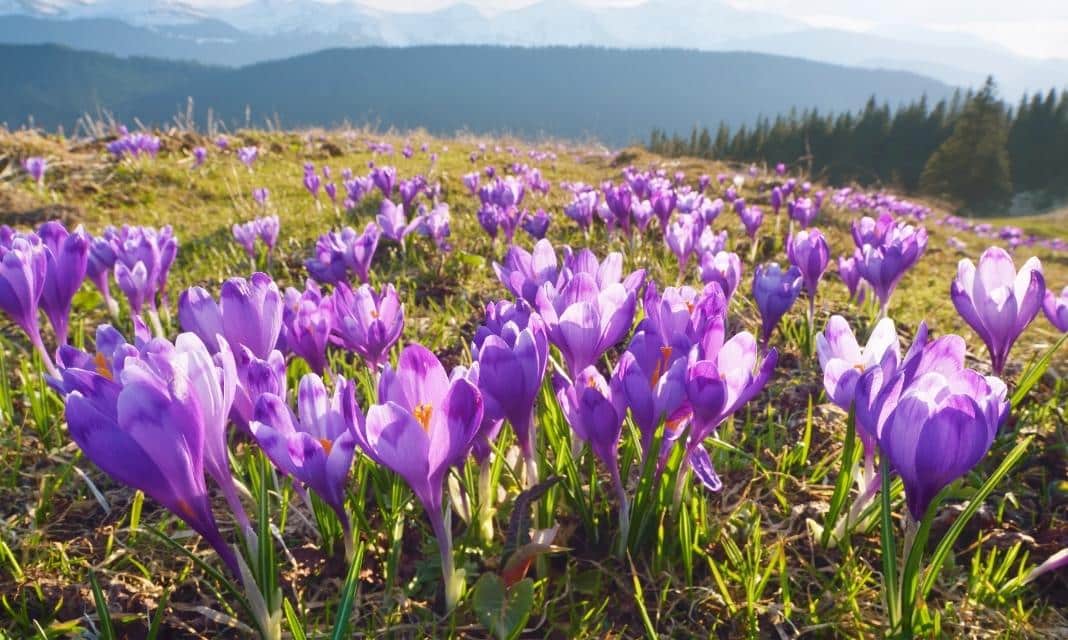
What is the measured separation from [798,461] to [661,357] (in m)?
0.85

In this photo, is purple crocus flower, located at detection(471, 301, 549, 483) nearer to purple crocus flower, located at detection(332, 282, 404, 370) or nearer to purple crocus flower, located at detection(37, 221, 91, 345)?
purple crocus flower, located at detection(332, 282, 404, 370)

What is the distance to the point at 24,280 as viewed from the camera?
2.08 meters

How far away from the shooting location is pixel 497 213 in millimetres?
4316

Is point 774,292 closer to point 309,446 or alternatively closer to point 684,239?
point 684,239

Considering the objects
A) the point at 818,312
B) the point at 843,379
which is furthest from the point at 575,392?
the point at 818,312

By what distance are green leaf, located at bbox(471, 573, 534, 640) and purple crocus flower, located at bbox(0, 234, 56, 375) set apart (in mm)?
1660

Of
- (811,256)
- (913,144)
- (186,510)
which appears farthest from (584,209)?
(913,144)

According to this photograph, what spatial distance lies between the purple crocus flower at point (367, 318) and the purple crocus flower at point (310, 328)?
1.3 inches

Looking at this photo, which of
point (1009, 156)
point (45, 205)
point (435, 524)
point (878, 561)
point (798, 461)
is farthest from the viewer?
point (1009, 156)

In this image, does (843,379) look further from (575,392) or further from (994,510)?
(994,510)

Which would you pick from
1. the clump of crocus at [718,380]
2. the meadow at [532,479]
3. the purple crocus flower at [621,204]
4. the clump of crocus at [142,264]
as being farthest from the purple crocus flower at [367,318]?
the purple crocus flower at [621,204]

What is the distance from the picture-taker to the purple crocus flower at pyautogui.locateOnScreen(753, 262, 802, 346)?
2150mm

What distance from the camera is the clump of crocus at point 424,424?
116cm

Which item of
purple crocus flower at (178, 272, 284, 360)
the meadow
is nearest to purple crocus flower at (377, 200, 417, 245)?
the meadow
